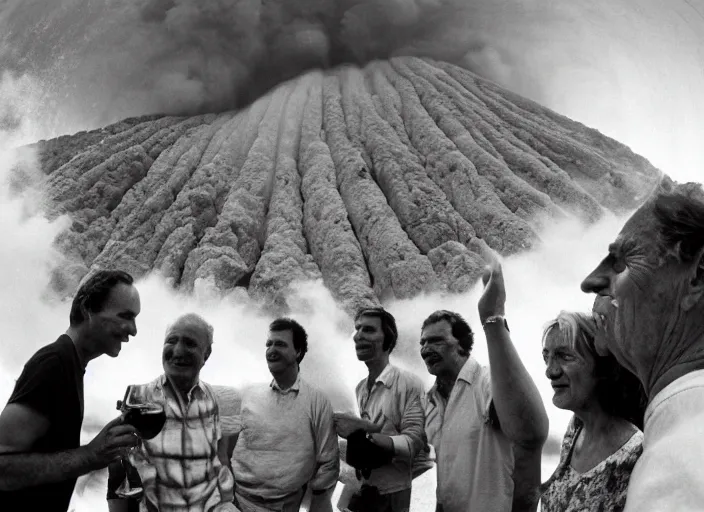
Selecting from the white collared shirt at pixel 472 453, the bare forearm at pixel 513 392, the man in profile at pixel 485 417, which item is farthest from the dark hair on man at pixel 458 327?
the bare forearm at pixel 513 392

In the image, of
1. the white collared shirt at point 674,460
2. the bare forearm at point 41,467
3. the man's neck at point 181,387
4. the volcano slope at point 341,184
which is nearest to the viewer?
the white collared shirt at point 674,460

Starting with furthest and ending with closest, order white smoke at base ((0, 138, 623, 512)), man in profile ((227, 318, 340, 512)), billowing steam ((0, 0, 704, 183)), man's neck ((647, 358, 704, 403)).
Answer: billowing steam ((0, 0, 704, 183))
white smoke at base ((0, 138, 623, 512))
man in profile ((227, 318, 340, 512))
man's neck ((647, 358, 704, 403))

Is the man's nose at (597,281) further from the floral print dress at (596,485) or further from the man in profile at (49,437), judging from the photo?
the man in profile at (49,437)

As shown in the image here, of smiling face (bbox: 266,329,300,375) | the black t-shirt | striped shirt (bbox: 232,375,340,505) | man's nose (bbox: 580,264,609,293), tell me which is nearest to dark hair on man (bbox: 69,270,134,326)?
the black t-shirt

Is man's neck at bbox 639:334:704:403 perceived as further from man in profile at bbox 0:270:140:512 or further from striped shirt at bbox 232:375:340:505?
striped shirt at bbox 232:375:340:505

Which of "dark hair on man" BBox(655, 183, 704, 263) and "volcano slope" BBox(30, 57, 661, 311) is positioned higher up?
"volcano slope" BBox(30, 57, 661, 311)

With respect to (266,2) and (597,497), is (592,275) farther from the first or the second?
(266,2)

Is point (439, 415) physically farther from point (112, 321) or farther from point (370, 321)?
point (112, 321)

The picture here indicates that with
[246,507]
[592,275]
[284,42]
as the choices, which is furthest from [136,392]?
[284,42]
